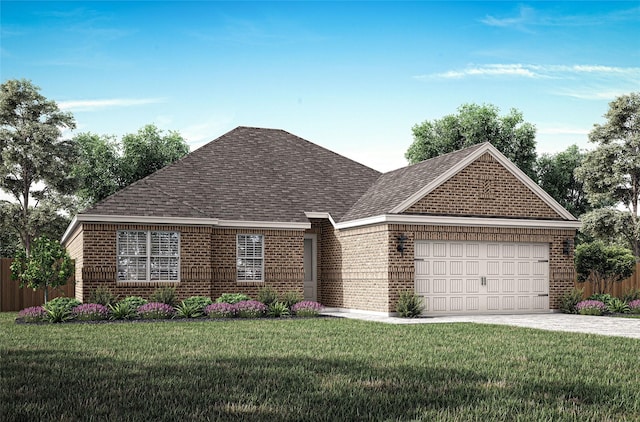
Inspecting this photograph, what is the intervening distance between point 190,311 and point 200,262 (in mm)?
3113

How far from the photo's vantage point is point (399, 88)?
20203 millimetres

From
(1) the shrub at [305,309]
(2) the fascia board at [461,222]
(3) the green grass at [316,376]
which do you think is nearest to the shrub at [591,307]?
(2) the fascia board at [461,222]

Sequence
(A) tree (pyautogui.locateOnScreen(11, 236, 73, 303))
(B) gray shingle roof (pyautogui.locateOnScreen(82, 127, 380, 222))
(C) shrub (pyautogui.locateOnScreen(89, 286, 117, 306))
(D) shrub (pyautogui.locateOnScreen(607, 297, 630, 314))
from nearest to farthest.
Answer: (C) shrub (pyautogui.locateOnScreen(89, 286, 117, 306)) → (A) tree (pyautogui.locateOnScreen(11, 236, 73, 303)) → (B) gray shingle roof (pyautogui.locateOnScreen(82, 127, 380, 222)) → (D) shrub (pyautogui.locateOnScreen(607, 297, 630, 314))

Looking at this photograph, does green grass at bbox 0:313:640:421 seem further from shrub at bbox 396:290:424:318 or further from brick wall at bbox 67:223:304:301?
brick wall at bbox 67:223:304:301

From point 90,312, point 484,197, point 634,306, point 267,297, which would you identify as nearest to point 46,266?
point 90,312

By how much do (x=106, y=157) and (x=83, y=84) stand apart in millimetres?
32822

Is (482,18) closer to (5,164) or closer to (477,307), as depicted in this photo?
(477,307)

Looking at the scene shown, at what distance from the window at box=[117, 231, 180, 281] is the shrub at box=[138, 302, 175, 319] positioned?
252cm

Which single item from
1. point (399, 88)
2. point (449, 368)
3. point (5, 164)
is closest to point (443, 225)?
point (399, 88)

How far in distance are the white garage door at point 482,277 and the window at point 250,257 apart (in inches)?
223

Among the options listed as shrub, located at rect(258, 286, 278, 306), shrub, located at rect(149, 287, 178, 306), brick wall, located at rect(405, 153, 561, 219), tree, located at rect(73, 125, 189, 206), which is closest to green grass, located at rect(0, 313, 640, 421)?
shrub, located at rect(149, 287, 178, 306)

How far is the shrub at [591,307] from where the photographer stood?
23203mm

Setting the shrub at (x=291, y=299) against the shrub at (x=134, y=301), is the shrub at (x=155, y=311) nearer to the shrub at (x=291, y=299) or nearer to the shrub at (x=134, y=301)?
the shrub at (x=134, y=301)

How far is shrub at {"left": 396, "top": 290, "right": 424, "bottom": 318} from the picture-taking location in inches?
850
